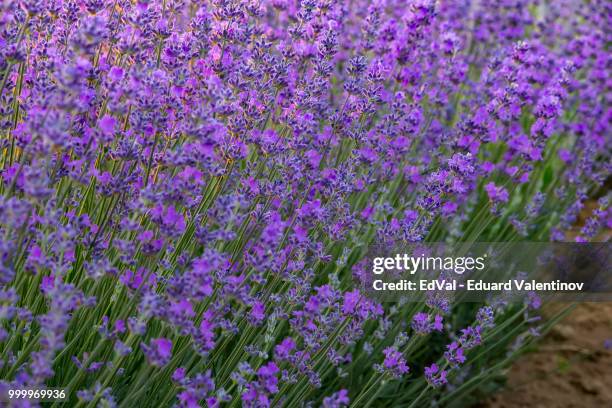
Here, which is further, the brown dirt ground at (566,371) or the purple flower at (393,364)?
the brown dirt ground at (566,371)

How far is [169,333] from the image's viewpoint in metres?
2.46

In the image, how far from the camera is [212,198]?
8.71 ft

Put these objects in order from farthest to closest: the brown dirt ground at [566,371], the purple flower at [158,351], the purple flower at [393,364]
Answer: the brown dirt ground at [566,371]
the purple flower at [393,364]
the purple flower at [158,351]

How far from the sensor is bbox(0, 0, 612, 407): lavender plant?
1.98 m

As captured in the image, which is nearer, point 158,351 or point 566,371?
point 158,351

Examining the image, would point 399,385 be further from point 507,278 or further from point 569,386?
point 569,386

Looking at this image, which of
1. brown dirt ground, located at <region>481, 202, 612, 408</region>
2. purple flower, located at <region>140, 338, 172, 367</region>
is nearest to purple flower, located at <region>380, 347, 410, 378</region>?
purple flower, located at <region>140, 338, 172, 367</region>

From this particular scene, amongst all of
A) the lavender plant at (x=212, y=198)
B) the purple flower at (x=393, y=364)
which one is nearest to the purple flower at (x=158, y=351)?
the lavender plant at (x=212, y=198)

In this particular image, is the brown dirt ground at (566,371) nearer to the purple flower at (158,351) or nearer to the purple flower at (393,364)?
the purple flower at (393,364)

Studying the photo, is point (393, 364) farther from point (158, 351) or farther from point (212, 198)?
point (158, 351)

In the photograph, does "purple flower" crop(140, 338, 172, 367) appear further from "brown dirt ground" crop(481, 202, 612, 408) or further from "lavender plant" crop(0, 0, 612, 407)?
"brown dirt ground" crop(481, 202, 612, 408)

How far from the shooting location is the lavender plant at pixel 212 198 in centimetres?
198

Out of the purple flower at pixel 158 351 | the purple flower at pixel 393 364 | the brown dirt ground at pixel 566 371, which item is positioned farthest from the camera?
the brown dirt ground at pixel 566 371

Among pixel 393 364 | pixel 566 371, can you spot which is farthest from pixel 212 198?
pixel 566 371
